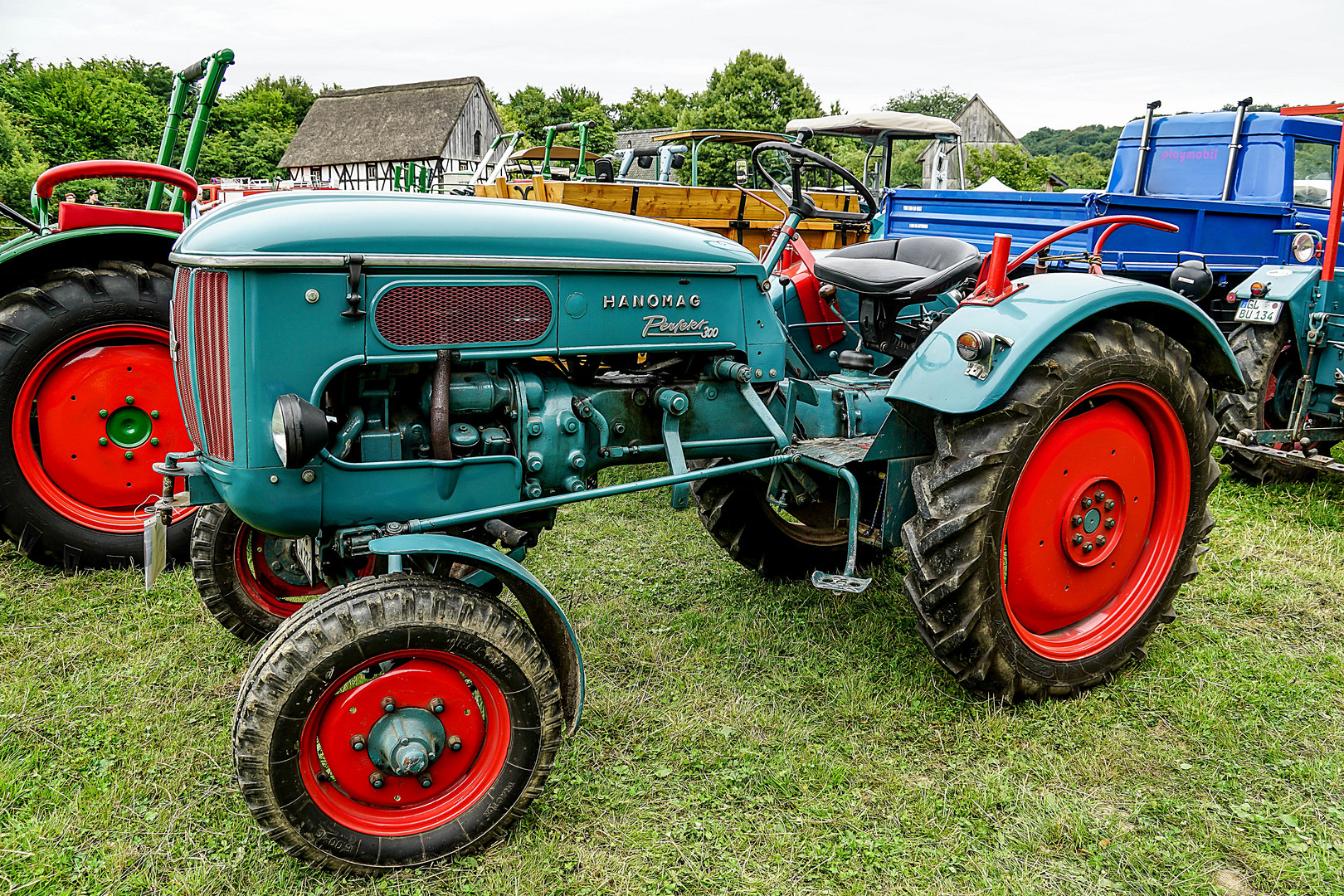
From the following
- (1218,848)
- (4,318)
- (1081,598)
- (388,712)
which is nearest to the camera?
(388,712)

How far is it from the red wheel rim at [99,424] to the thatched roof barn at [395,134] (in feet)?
103

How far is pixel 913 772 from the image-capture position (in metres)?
2.55

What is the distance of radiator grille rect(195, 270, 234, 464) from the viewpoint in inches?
82.4

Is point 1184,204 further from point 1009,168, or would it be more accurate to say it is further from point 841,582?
point 1009,168

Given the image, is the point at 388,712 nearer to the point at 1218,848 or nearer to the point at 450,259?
the point at 450,259

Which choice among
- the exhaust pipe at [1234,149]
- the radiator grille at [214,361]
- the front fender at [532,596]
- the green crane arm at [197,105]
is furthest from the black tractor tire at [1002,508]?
the exhaust pipe at [1234,149]

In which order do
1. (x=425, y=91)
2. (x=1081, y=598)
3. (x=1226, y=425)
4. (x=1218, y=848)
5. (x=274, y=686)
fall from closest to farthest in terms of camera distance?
(x=274, y=686) < (x=1218, y=848) < (x=1081, y=598) < (x=1226, y=425) < (x=425, y=91)

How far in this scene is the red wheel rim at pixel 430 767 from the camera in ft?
6.77

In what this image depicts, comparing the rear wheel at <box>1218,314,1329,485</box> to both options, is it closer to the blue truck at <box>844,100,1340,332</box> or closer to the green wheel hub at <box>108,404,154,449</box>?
the blue truck at <box>844,100,1340,332</box>

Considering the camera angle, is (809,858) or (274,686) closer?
(274,686)

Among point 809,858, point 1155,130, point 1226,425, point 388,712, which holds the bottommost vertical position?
point 809,858

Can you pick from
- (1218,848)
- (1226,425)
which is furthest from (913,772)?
(1226,425)

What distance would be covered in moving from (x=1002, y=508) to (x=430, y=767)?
172 centimetres

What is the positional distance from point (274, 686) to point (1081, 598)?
8.04 ft
